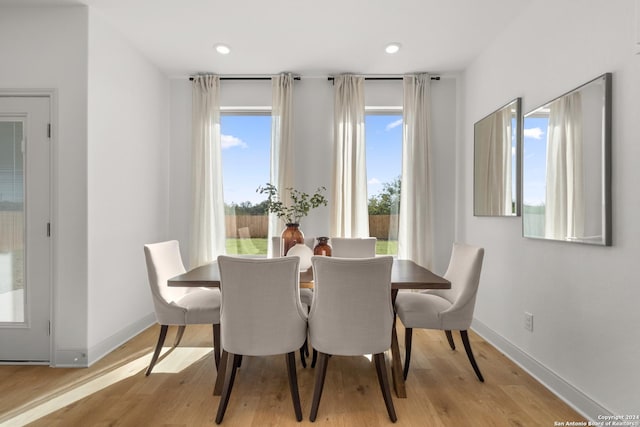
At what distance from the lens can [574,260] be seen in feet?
7.00

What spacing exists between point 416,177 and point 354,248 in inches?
48.4

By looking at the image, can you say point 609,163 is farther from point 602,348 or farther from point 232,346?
point 232,346

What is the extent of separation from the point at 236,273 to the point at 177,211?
255cm

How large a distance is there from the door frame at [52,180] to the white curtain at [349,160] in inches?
99.4

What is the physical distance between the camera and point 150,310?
12.1 feet

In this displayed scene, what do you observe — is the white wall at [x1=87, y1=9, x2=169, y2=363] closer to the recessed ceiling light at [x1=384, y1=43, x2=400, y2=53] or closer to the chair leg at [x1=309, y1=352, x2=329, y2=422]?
the chair leg at [x1=309, y1=352, x2=329, y2=422]

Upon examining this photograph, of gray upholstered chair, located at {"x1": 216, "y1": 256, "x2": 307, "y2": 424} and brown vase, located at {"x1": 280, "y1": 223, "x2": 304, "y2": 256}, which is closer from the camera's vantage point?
gray upholstered chair, located at {"x1": 216, "y1": 256, "x2": 307, "y2": 424}

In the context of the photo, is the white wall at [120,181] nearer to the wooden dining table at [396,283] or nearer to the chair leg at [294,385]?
the wooden dining table at [396,283]

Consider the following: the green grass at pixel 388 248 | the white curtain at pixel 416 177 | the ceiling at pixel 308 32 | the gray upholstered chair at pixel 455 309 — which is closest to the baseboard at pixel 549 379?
the gray upholstered chair at pixel 455 309

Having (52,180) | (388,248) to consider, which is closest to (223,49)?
(52,180)

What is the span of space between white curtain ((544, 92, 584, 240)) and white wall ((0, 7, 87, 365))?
11.1 feet

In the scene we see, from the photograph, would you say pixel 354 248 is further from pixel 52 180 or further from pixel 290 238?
pixel 52 180

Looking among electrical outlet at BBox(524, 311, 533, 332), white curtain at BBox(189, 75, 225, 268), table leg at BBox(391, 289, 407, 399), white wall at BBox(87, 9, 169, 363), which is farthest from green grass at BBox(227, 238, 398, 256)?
electrical outlet at BBox(524, 311, 533, 332)

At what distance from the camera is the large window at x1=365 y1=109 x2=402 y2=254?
4.07 m
